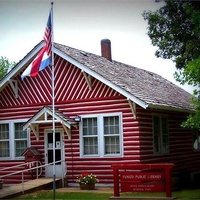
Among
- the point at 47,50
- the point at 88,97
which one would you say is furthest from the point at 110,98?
the point at 47,50

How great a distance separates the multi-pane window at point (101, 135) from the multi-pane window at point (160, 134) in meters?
2.21

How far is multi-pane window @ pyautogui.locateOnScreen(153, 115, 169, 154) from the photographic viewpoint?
61.4ft

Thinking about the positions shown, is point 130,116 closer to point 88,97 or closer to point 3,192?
point 88,97

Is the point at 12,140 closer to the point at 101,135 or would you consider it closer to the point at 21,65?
the point at 21,65

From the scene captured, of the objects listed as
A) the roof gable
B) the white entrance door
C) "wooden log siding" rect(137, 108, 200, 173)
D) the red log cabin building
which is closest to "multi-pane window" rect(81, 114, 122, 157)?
the red log cabin building

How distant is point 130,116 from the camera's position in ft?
55.6

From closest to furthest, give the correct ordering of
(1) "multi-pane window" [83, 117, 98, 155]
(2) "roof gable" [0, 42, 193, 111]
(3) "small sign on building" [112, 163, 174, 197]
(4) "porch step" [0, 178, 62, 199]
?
1. (3) "small sign on building" [112, 163, 174, 197]
2. (4) "porch step" [0, 178, 62, 199]
3. (2) "roof gable" [0, 42, 193, 111]
4. (1) "multi-pane window" [83, 117, 98, 155]

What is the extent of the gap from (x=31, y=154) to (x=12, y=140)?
5.53ft

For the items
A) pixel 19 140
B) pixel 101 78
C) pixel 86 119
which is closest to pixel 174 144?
pixel 86 119

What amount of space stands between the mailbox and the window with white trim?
0.80m

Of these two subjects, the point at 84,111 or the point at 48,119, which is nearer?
the point at 84,111

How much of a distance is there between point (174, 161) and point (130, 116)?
4742 mm

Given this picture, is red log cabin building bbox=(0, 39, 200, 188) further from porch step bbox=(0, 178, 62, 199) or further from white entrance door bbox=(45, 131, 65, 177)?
porch step bbox=(0, 178, 62, 199)

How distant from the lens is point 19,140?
19734 mm
